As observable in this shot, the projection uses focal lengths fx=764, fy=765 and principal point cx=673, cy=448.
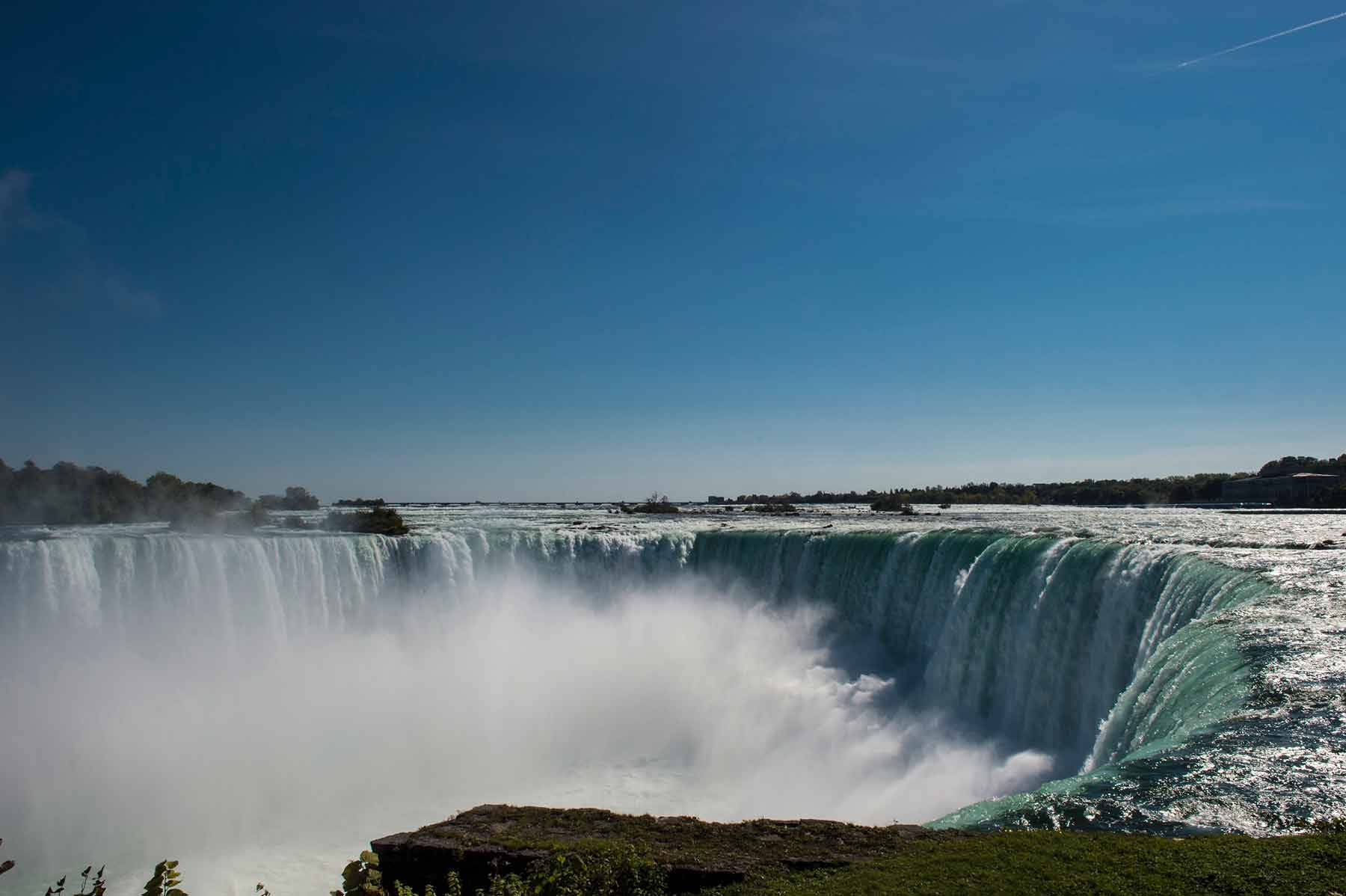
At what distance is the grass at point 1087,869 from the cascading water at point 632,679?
1.89ft

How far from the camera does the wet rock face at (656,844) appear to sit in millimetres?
4730

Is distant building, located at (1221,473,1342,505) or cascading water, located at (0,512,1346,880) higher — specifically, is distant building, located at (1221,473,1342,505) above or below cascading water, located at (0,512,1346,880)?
above

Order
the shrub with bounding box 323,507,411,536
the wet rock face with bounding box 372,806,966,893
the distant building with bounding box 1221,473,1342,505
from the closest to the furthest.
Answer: the wet rock face with bounding box 372,806,966,893
the shrub with bounding box 323,507,411,536
the distant building with bounding box 1221,473,1342,505

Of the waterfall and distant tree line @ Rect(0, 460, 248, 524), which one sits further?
distant tree line @ Rect(0, 460, 248, 524)

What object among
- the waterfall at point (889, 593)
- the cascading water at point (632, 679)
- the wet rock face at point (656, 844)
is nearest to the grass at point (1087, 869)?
the wet rock face at point (656, 844)

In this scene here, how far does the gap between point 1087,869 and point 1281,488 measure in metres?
42.6

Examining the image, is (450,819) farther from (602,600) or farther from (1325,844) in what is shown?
(602,600)

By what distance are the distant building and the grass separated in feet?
124

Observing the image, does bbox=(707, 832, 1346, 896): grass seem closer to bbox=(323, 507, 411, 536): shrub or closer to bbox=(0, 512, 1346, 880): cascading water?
bbox=(0, 512, 1346, 880): cascading water

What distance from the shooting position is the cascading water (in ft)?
30.2

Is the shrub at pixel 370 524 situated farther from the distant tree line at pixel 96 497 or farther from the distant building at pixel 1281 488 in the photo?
the distant building at pixel 1281 488

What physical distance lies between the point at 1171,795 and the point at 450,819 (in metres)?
5.22

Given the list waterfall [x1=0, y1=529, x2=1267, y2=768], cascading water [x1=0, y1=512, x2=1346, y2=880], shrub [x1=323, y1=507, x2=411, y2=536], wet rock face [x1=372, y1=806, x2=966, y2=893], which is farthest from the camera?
shrub [x1=323, y1=507, x2=411, y2=536]

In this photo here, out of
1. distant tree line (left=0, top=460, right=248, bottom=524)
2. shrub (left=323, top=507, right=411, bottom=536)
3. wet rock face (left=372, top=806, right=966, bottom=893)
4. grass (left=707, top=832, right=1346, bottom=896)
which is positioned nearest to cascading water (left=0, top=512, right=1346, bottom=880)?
grass (left=707, top=832, right=1346, bottom=896)
